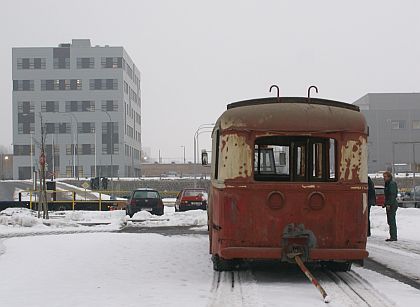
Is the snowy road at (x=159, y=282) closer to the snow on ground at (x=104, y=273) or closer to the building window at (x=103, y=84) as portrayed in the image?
the snow on ground at (x=104, y=273)

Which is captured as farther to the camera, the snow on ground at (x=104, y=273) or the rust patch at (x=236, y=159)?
the rust patch at (x=236, y=159)

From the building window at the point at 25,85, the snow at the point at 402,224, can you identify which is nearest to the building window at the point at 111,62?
the building window at the point at 25,85

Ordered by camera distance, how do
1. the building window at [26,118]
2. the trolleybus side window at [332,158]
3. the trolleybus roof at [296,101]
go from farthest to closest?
1. the building window at [26,118]
2. the trolleybus roof at [296,101]
3. the trolleybus side window at [332,158]

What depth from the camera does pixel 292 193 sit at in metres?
8.85

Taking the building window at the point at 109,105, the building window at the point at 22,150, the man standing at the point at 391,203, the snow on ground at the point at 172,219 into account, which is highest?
the building window at the point at 109,105

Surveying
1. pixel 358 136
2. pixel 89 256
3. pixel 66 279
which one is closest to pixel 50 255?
pixel 89 256

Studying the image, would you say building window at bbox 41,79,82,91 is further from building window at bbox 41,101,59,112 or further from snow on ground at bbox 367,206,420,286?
snow on ground at bbox 367,206,420,286

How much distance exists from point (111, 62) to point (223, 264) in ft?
297

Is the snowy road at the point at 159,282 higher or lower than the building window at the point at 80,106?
lower

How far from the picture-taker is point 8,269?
10.2 metres

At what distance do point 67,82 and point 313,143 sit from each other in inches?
3594

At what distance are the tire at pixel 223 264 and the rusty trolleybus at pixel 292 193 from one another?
411 millimetres

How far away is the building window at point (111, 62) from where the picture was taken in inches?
3836

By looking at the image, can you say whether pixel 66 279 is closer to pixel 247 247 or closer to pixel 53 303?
pixel 53 303
